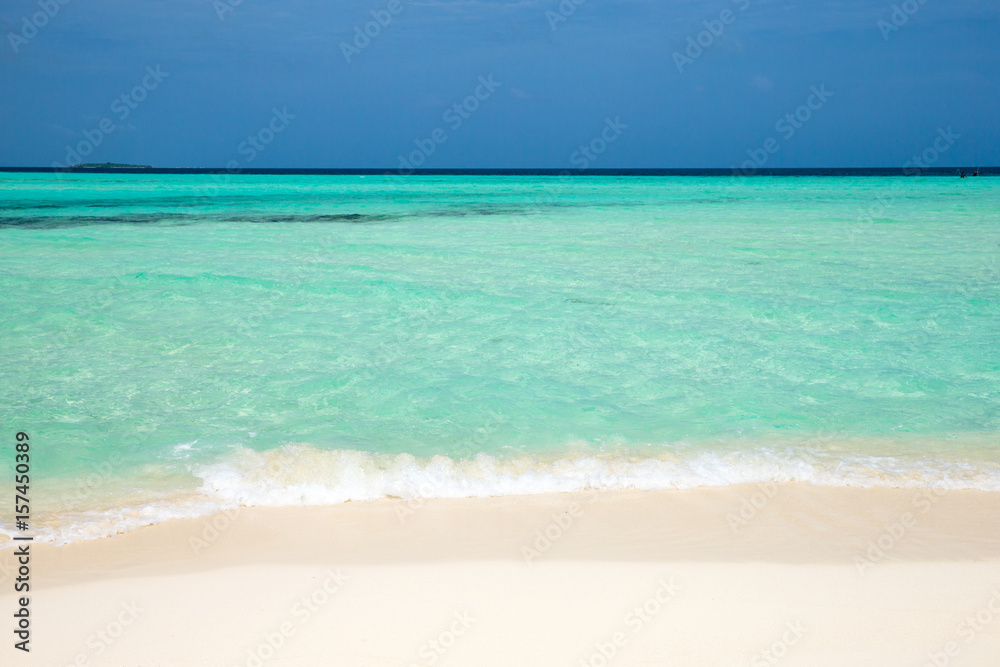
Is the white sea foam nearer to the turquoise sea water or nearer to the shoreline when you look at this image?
the turquoise sea water

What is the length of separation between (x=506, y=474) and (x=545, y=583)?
4.04 feet

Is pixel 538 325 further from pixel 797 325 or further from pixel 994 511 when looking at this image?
pixel 994 511

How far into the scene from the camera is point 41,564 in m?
3.26

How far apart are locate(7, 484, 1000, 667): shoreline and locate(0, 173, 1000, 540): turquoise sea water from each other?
1.03 feet

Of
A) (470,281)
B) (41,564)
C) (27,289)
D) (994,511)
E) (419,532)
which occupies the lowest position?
(994,511)

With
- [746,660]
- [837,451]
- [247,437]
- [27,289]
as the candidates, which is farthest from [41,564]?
[27,289]

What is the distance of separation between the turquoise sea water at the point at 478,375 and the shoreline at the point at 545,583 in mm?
313

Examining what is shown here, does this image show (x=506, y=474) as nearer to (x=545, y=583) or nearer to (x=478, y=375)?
(x=545, y=583)

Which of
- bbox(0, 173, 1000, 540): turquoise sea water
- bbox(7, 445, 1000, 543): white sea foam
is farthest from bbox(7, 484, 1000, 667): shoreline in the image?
bbox(0, 173, 1000, 540): turquoise sea water

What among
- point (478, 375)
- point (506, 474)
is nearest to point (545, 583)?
point (506, 474)

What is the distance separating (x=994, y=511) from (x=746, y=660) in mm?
2213

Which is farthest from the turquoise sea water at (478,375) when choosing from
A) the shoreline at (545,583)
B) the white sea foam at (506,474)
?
the shoreline at (545,583)

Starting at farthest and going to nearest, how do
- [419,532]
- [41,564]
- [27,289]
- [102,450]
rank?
[27,289] → [102,450] → [419,532] → [41,564]

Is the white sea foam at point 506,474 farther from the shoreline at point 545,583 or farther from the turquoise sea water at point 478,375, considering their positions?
the shoreline at point 545,583
